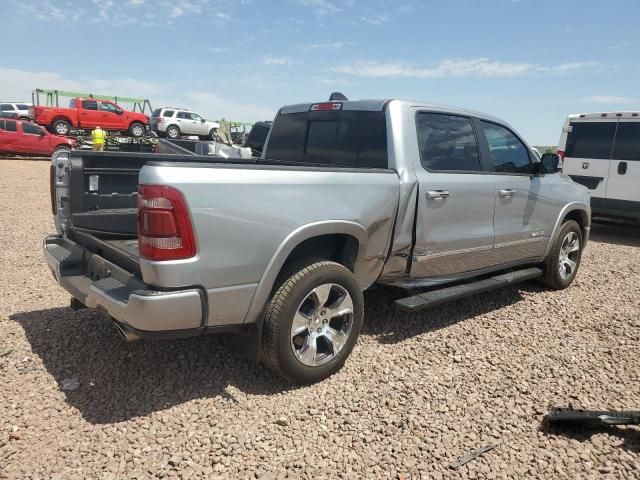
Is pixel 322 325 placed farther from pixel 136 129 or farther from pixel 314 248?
pixel 136 129

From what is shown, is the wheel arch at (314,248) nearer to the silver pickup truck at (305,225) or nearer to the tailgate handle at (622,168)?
the silver pickup truck at (305,225)

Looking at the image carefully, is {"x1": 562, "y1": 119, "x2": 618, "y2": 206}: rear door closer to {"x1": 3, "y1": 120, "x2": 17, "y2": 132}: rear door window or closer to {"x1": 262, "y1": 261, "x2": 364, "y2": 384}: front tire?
{"x1": 262, "y1": 261, "x2": 364, "y2": 384}: front tire

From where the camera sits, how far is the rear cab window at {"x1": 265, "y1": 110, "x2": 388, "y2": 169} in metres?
3.78

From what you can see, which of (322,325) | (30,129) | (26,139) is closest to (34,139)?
(26,139)

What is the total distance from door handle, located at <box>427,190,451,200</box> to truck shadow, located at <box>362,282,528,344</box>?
1184 millimetres

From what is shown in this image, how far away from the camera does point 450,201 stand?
394cm

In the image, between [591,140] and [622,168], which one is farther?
[591,140]

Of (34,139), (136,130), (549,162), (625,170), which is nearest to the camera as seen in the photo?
(549,162)

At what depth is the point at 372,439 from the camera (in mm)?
2756

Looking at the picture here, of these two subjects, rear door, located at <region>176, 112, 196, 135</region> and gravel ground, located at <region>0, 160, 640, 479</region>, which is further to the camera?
rear door, located at <region>176, 112, 196, 135</region>

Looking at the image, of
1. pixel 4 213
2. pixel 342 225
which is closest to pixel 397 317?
pixel 342 225

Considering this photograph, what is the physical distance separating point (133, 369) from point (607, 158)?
8911 millimetres

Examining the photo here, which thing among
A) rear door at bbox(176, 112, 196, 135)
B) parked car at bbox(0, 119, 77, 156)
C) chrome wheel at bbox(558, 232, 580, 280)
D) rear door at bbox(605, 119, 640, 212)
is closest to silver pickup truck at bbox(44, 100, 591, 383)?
chrome wheel at bbox(558, 232, 580, 280)

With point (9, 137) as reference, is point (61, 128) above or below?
above
